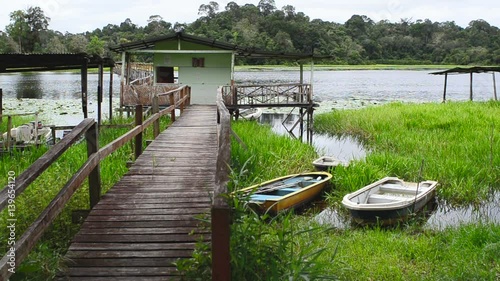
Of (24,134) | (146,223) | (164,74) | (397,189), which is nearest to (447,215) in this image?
(397,189)

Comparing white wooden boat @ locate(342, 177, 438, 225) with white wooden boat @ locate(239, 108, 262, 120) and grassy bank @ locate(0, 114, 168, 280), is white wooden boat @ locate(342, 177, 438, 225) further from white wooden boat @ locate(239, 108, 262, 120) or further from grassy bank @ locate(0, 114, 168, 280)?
white wooden boat @ locate(239, 108, 262, 120)

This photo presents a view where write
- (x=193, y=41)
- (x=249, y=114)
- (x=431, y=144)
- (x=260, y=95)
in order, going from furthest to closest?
(x=249, y=114), (x=193, y=41), (x=260, y=95), (x=431, y=144)

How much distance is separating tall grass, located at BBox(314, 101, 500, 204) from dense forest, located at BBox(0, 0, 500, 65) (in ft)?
129

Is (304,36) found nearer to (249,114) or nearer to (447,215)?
(249,114)

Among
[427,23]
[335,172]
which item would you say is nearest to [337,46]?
[427,23]

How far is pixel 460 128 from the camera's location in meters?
17.4

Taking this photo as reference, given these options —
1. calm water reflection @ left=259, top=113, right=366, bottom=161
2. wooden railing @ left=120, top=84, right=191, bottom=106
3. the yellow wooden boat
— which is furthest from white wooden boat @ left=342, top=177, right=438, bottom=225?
wooden railing @ left=120, top=84, right=191, bottom=106

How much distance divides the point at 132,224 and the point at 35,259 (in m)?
0.99

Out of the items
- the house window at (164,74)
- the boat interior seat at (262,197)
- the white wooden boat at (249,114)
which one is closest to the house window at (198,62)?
the house window at (164,74)

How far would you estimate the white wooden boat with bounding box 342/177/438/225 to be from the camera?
8859 millimetres

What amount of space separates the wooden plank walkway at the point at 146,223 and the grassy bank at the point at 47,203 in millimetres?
233

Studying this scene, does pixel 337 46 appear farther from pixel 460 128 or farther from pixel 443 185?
pixel 443 185

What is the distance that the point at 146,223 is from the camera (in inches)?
201

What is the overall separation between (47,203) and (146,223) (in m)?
1.92
